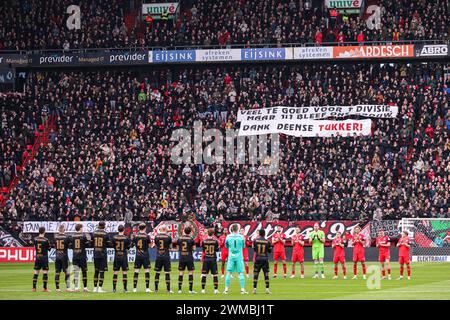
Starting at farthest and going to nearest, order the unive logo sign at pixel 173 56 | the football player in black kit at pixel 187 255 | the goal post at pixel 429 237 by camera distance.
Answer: the unive logo sign at pixel 173 56 < the goal post at pixel 429 237 < the football player in black kit at pixel 187 255

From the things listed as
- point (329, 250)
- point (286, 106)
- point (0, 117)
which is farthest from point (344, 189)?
point (0, 117)

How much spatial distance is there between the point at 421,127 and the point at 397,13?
30.9 ft

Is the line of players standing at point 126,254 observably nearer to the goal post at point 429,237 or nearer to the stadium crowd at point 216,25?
the goal post at point 429,237

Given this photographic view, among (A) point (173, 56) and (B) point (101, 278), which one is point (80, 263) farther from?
(A) point (173, 56)

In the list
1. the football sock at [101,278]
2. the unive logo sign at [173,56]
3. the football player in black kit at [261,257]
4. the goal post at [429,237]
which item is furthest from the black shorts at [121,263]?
the unive logo sign at [173,56]

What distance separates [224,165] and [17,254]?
14.0 metres

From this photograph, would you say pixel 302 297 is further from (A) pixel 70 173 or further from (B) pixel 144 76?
(B) pixel 144 76

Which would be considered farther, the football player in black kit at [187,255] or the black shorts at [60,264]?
the black shorts at [60,264]

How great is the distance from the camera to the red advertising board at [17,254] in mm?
56312

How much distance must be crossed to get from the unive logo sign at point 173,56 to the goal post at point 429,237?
20997mm

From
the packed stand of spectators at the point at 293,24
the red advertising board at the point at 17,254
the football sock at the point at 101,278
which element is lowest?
the red advertising board at the point at 17,254

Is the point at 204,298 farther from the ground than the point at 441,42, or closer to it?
closer to it

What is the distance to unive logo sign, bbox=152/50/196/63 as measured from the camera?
2648 inches

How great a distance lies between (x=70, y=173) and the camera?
63.0 metres
